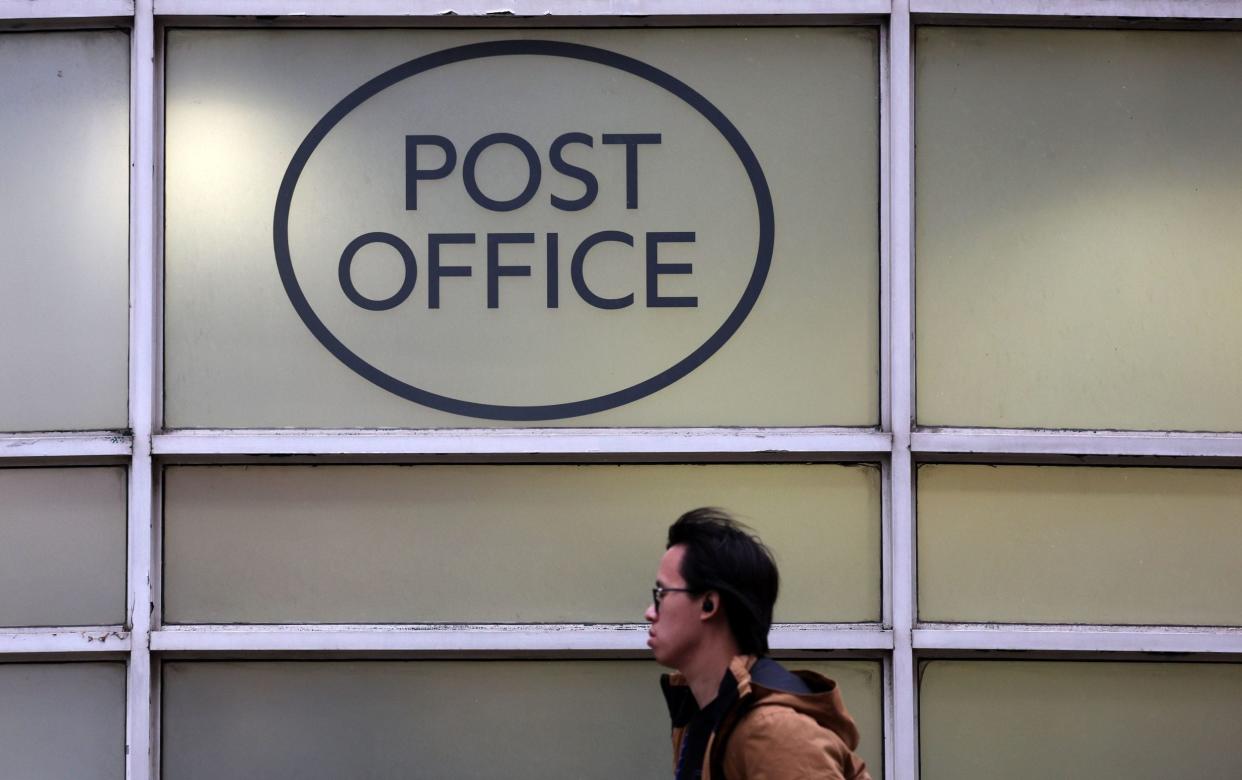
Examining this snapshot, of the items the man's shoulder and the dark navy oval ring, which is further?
the dark navy oval ring

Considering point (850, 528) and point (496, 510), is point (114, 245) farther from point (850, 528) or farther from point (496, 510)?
point (850, 528)

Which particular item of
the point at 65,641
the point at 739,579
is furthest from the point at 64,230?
the point at 739,579

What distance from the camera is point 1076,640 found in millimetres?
4074

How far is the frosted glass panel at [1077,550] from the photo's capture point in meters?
4.14

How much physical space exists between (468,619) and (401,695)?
31 centimetres

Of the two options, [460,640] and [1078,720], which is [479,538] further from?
[1078,720]

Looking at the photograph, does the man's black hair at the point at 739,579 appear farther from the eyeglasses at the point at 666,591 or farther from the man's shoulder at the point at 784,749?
the man's shoulder at the point at 784,749

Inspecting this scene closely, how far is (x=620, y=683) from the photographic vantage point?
4148 millimetres

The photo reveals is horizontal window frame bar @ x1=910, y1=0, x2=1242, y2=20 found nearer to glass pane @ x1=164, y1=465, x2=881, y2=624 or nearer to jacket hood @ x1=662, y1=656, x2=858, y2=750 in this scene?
glass pane @ x1=164, y1=465, x2=881, y2=624

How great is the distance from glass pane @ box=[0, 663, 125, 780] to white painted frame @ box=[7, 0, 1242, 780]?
0.21 ft

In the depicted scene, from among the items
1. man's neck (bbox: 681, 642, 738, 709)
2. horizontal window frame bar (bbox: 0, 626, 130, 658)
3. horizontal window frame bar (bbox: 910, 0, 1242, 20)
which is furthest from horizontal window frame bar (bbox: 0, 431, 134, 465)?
horizontal window frame bar (bbox: 910, 0, 1242, 20)

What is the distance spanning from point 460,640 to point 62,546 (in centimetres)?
126

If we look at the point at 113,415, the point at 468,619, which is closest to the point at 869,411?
the point at 468,619

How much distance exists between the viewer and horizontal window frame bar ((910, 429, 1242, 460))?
13.5 ft
